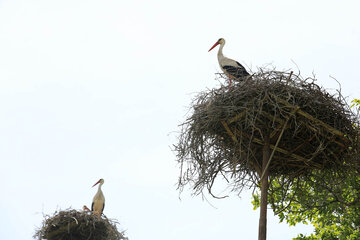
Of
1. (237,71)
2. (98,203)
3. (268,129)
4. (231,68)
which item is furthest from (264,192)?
(98,203)

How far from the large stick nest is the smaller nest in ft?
11.1

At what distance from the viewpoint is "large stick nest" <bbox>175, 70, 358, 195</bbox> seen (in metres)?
6.08

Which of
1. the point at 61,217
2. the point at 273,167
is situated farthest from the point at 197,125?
the point at 61,217

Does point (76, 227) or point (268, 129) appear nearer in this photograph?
point (268, 129)

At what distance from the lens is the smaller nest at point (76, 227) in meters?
9.67

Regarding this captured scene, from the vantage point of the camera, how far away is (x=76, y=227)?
382 inches

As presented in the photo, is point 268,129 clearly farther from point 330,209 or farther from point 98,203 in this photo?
point 98,203

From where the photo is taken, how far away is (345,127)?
661 centimetres

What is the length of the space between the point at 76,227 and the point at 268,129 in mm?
4898

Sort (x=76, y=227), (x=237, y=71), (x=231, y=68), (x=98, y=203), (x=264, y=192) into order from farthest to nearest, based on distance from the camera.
→ (x=98, y=203) → (x=76, y=227) → (x=231, y=68) → (x=237, y=71) → (x=264, y=192)

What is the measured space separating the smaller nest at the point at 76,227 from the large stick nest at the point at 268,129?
337 cm

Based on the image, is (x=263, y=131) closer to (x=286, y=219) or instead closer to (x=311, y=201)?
(x=311, y=201)

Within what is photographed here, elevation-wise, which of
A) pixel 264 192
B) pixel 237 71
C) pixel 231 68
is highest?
pixel 231 68

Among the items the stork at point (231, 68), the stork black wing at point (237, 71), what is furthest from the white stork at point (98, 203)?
the stork black wing at point (237, 71)
